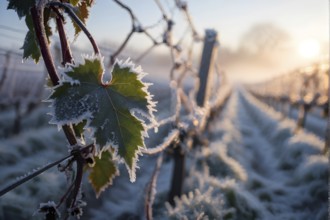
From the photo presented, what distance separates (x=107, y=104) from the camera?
607mm

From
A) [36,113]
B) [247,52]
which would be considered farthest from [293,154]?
[247,52]

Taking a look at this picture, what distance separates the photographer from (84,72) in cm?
57

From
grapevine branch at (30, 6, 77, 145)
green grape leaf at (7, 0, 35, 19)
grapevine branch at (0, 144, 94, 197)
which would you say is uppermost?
green grape leaf at (7, 0, 35, 19)

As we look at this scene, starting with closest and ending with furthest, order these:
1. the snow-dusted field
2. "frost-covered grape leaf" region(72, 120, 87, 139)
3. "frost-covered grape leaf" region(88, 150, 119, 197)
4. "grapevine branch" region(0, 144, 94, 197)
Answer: "grapevine branch" region(0, 144, 94, 197) < "frost-covered grape leaf" region(72, 120, 87, 139) < "frost-covered grape leaf" region(88, 150, 119, 197) < the snow-dusted field

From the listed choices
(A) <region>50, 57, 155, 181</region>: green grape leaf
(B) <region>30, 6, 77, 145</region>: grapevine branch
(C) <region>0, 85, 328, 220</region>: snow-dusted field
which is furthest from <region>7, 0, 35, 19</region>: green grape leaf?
(C) <region>0, 85, 328, 220</region>: snow-dusted field

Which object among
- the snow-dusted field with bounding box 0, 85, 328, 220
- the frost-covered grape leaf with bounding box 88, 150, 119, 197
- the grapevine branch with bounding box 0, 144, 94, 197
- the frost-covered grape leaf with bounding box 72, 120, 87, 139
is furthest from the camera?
the snow-dusted field with bounding box 0, 85, 328, 220

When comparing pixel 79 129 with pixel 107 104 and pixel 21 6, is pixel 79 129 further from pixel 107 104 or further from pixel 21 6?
pixel 21 6

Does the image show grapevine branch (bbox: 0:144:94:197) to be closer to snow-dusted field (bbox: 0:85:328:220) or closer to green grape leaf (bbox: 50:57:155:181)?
green grape leaf (bbox: 50:57:155:181)

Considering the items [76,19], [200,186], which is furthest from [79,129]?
[200,186]

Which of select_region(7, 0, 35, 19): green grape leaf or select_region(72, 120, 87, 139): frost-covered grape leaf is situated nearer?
select_region(7, 0, 35, 19): green grape leaf

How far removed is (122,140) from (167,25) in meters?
1.46

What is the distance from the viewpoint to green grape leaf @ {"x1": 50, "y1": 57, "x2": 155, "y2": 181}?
1.87 feet

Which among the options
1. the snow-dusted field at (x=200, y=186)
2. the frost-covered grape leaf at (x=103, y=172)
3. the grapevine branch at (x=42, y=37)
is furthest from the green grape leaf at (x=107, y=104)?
the snow-dusted field at (x=200, y=186)

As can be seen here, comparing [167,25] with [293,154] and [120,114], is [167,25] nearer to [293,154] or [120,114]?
[120,114]
